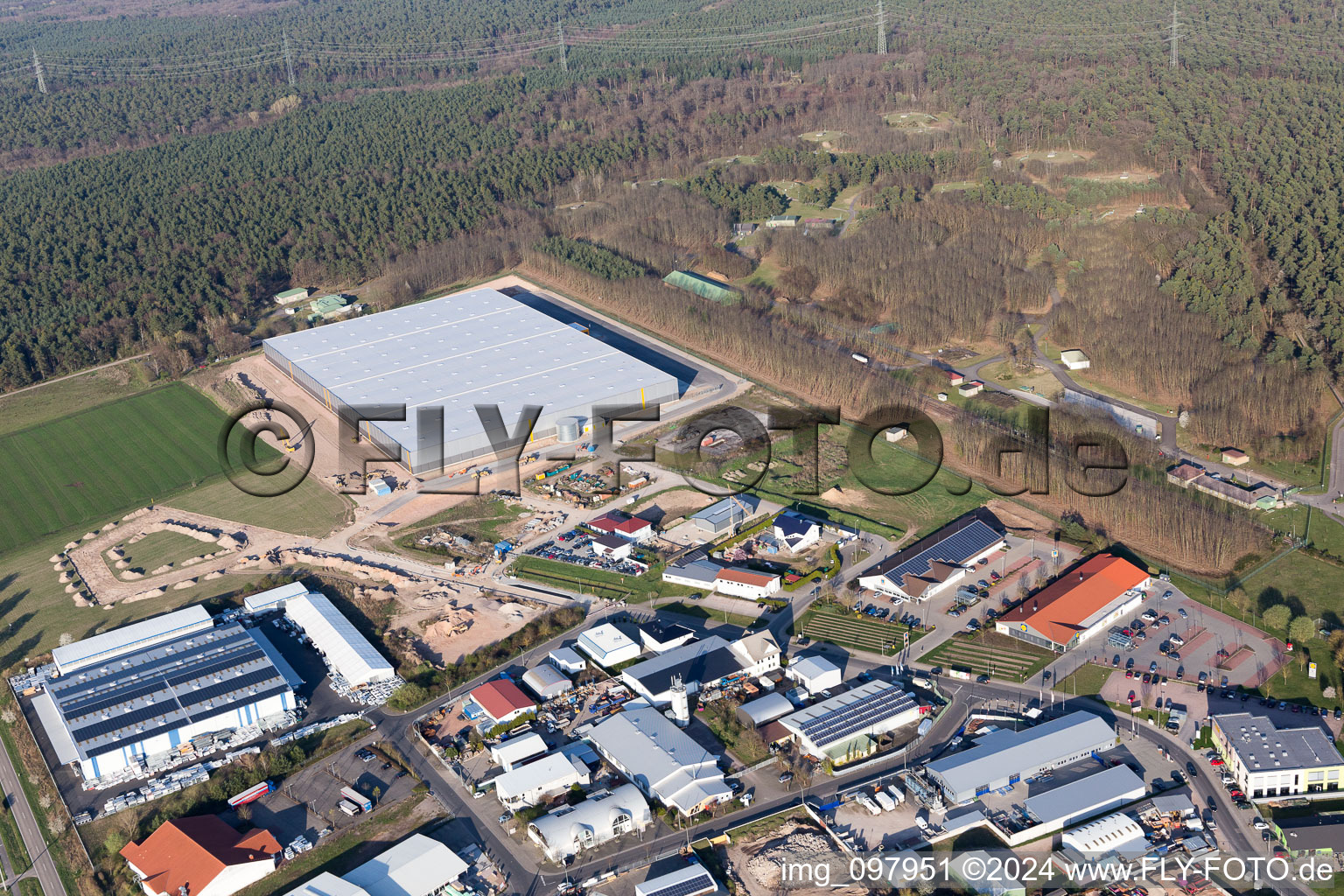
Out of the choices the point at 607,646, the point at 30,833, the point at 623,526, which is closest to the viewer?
the point at 30,833

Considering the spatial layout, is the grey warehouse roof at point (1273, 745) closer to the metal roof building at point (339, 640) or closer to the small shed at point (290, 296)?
the metal roof building at point (339, 640)

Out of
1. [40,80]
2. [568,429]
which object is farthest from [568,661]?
[40,80]

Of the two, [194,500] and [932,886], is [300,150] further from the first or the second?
[932,886]

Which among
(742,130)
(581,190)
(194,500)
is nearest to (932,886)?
(194,500)

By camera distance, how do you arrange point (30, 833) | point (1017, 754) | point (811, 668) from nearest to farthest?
point (1017, 754), point (30, 833), point (811, 668)

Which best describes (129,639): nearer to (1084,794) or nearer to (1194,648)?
(1084,794)

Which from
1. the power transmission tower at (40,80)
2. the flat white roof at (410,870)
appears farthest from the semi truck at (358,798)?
the power transmission tower at (40,80)
